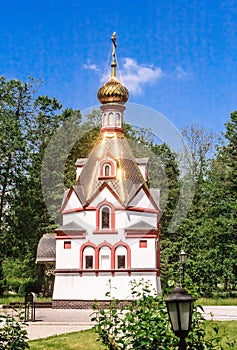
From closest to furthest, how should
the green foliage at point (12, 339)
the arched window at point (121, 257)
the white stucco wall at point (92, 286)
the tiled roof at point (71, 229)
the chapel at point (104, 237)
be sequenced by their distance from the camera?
the green foliage at point (12, 339) → the white stucco wall at point (92, 286) → the chapel at point (104, 237) → the arched window at point (121, 257) → the tiled roof at point (71, 229)

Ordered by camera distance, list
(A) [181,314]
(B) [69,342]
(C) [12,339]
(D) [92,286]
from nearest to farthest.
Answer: (A) [181,314] → (C) [12,339] → (B) [69,342] → (D) [92,286]

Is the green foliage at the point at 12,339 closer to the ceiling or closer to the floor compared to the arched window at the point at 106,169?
closer to the floor

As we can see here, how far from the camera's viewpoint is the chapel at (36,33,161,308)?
21.4m

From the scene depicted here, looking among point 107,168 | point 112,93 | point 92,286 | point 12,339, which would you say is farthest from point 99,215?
point 12,339

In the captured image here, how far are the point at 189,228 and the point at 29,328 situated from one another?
60.3ft

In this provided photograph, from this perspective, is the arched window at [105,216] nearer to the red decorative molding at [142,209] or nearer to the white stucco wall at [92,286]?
the red decorative molding at [142,209]

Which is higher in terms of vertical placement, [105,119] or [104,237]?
[105,119]

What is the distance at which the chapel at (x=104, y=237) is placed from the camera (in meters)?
21.4

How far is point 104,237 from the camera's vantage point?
21.8 m

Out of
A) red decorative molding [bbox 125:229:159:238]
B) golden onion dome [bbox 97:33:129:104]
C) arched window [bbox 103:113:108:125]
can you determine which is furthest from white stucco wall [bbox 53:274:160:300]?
golden onion dome [bbox 97:33:129:104]

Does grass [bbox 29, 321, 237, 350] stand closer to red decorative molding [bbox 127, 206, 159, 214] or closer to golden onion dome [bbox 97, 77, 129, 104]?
red decorative molding [bbox 127, 206, 159, 214]

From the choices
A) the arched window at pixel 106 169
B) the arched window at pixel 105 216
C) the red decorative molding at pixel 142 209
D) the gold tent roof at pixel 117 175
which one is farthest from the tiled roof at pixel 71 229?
the arched window at pixel 106 169

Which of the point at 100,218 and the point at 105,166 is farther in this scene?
the point at 105,166

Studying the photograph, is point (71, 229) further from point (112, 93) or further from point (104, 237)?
point (112, 93)
